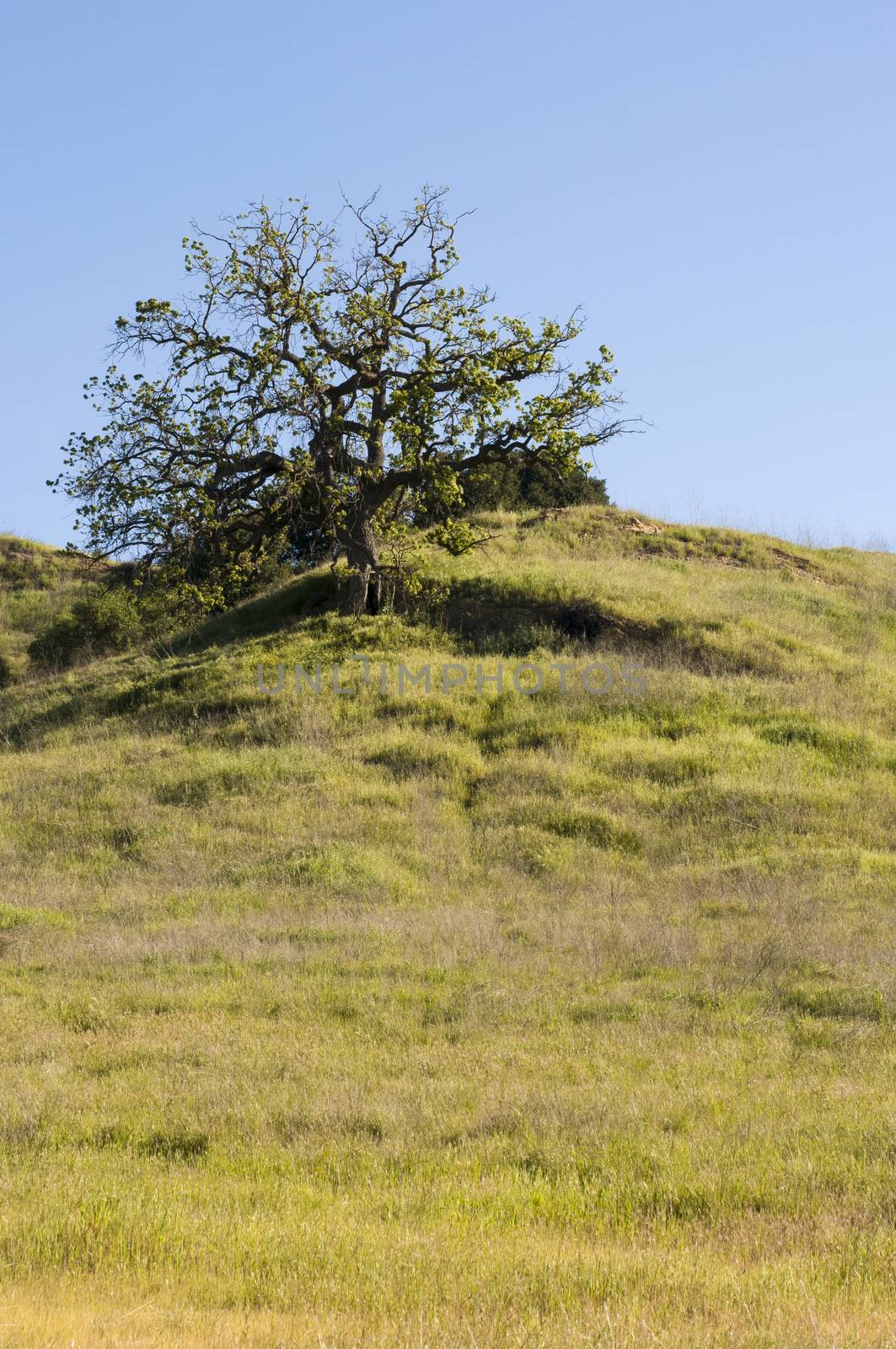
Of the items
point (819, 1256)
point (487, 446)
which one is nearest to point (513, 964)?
point (819, 1256)

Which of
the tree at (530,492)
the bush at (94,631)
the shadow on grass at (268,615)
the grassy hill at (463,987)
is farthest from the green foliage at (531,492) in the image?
the grassy hill at (463,987)

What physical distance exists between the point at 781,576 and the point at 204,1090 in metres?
26.1

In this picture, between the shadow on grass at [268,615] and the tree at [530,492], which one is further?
the tree at [530,492]

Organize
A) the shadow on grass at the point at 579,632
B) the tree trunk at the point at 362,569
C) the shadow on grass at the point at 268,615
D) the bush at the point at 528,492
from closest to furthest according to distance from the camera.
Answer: the shadow on grass at the point at 579,632 → the tree trunk at the point at 362,569 → the shadow on grass at the point at 268,615 → the bush at the point at 528,492

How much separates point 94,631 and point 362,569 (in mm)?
12343

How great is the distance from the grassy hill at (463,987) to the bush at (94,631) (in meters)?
7.86

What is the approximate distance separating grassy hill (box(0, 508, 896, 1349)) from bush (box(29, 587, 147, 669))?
7.86m

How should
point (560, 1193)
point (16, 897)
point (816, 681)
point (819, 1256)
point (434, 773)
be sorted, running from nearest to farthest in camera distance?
point (819, 1256)
point (560, 1193)
point (16, 897)
point (434, 773)
point (816, 681)

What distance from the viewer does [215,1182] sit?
6410 mm

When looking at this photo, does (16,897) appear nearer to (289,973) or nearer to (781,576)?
(289,973)

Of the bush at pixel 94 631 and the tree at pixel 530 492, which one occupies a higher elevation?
the tree at pixel 530 492

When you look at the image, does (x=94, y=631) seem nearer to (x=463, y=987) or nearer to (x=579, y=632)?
(x=579, y=632)

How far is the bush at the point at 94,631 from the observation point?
34750 mm

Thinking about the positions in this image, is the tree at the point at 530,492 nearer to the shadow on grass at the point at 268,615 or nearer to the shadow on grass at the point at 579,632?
the shadow on grass at the point at 268,615
